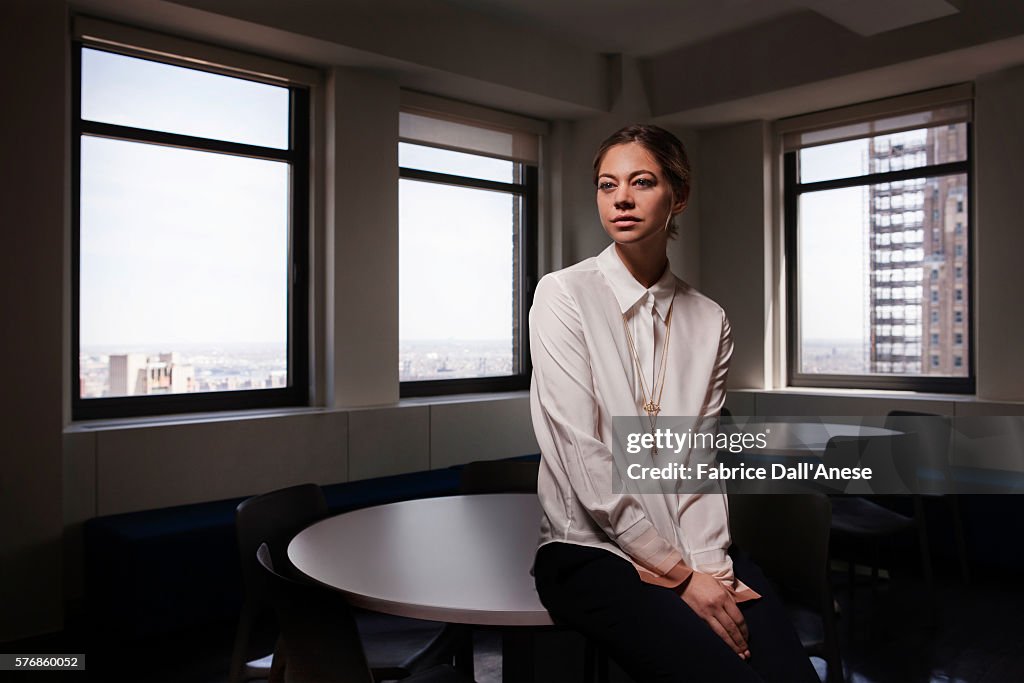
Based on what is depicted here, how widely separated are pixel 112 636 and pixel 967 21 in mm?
5592

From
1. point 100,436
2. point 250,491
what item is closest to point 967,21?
point 250,491

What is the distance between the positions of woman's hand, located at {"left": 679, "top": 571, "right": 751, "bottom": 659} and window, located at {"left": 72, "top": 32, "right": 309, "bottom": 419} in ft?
12.0

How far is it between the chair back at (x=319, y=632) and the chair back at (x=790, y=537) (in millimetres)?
1403

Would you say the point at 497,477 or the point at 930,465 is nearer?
the point at 497,477

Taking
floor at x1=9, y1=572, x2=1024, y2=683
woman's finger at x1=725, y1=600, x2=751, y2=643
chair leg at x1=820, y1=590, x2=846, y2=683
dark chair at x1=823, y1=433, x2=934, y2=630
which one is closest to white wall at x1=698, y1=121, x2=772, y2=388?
dark chair at x1=823, y1=433, x2=934, y2=630

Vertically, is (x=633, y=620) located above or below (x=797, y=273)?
below

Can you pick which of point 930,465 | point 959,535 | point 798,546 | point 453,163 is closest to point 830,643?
point 798,546

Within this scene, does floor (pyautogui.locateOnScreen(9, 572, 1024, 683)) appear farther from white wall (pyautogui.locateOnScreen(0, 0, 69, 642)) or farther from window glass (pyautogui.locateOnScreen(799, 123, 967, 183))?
window glass (pyautogui.locateOnScreen(799, 123, 967, 183))

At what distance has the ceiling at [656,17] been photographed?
454 centimetres

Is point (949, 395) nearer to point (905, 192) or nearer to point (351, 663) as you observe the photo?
point (905, 192)

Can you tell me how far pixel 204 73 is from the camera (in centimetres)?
447

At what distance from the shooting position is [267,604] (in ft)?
6.75

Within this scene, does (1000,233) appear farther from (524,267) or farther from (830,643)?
(830,643)

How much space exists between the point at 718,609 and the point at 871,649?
2484 millimetres
